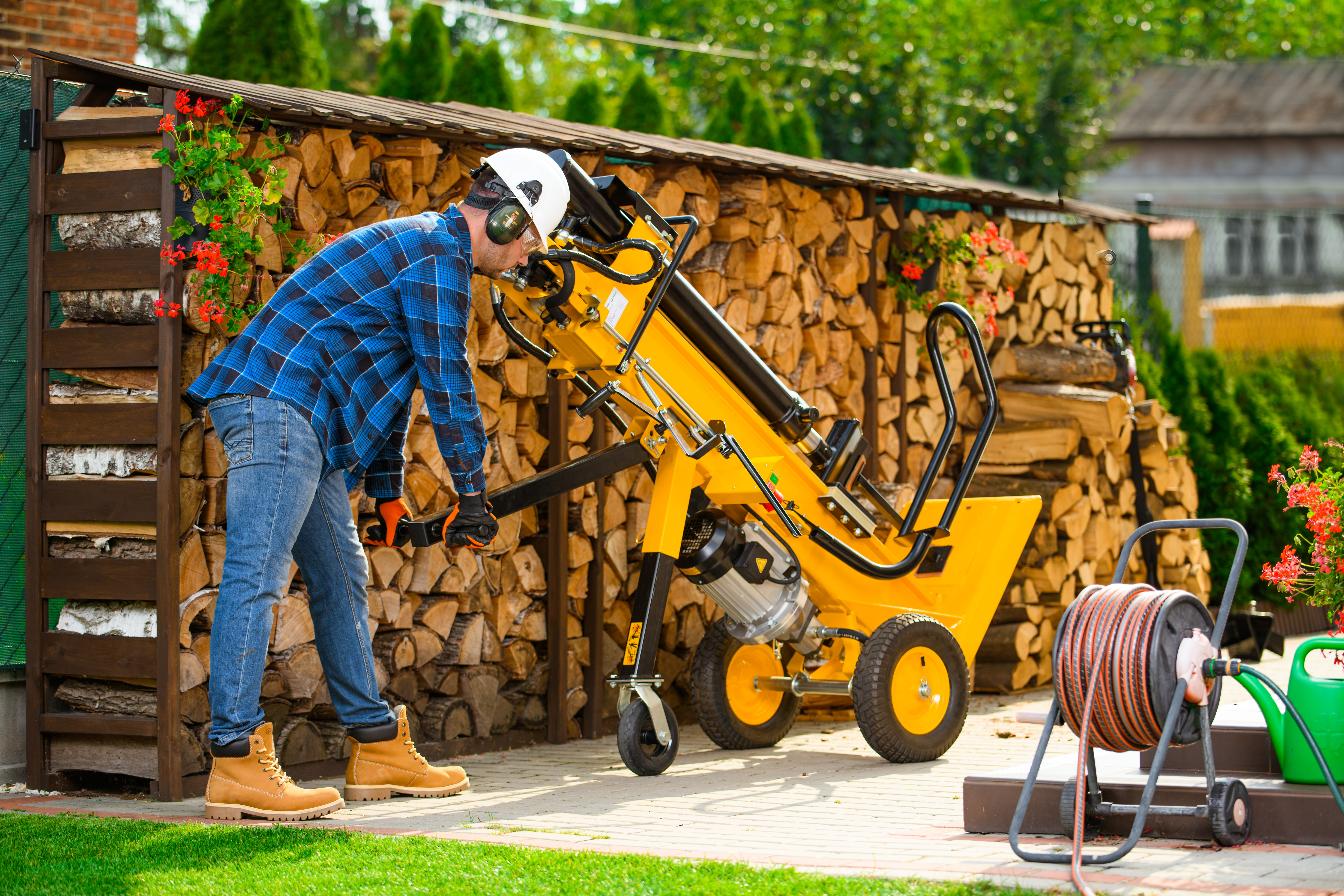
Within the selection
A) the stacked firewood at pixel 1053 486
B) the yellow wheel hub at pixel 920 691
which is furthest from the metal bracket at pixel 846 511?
the stacked firewood at pixel 1053 486

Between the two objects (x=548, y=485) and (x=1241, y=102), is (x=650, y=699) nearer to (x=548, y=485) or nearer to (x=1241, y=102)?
(x=548, y=485)

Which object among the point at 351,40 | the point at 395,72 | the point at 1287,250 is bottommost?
the point at 395,72

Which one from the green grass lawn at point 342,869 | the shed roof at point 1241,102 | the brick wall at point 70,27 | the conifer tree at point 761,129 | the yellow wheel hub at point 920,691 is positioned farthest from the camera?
the shed roof at point 1241,102

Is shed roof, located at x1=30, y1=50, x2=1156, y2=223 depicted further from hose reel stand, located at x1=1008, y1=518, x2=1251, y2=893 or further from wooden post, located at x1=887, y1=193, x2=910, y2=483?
hose reel stand, located at x1=1008, y1=518, x2=1251, y2=893

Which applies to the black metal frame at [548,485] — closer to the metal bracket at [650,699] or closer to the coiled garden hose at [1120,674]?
the metal bracket at [650,699]

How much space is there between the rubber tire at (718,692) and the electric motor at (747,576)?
0.13m

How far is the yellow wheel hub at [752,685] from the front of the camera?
569 cm

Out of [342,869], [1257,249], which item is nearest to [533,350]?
[342,869]

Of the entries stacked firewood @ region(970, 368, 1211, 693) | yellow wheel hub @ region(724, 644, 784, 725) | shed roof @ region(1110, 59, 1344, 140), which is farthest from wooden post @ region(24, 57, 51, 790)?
shed roof @ region(1110, 59, 1344, 140)

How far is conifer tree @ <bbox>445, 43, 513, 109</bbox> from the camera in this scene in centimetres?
1155

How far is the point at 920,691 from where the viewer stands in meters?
5.42

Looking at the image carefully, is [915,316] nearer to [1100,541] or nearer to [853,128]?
[1100,541]

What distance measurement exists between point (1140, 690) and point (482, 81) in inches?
353

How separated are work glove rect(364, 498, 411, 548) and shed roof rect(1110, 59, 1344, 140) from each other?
110 ft
